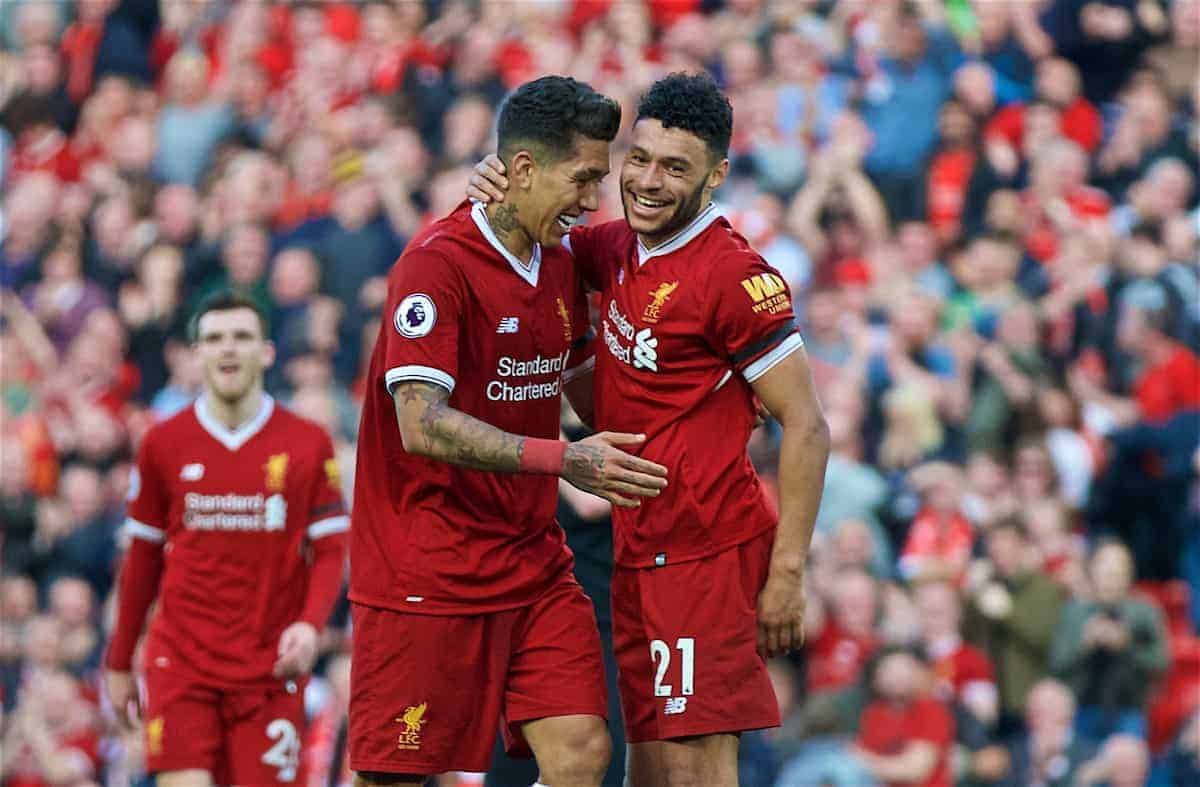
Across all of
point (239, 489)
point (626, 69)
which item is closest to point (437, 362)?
point (239, 489)

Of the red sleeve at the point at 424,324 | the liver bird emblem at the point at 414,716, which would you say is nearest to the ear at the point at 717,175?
the red sleeve at the point at 424,324

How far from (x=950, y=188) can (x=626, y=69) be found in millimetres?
2173

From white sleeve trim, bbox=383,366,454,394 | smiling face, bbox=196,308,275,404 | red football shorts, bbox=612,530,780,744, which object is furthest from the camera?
smiling face, bbox=196,308,275,404

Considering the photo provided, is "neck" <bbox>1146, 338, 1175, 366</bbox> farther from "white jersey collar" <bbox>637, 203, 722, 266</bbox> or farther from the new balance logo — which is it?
"white jersey collar" <bbox>637, 203, 722, 266</bbox>

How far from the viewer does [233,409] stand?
29.0 ft

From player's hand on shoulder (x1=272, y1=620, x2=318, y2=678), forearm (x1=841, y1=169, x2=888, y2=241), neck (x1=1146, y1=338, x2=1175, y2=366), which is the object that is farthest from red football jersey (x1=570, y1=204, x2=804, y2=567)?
forearm (x1=841, y1=169, x2=888, y2=241)

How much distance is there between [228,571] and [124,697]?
0.63m

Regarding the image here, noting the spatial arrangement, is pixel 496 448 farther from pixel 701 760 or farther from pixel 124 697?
pixel 124 697

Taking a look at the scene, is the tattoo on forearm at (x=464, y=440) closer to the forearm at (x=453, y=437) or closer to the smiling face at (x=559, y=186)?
the forearm at (x=453, y=437)

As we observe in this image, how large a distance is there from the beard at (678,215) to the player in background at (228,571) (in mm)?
2337

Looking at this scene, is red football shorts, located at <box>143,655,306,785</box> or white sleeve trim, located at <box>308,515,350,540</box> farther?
white sleeve trim, located at <box>308,515,350,540</box>

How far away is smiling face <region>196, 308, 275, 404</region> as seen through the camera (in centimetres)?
873

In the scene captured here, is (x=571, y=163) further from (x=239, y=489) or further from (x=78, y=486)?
(x=78, y=486)

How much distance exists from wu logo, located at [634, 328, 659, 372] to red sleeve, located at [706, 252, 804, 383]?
0.17 meters
